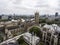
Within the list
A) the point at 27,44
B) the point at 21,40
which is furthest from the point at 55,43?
the point at 21,40

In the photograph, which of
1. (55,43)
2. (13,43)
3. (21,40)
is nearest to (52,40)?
(55,43)

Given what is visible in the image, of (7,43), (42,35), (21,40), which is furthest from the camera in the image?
(42,35)

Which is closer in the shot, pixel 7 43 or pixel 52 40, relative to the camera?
pixel 7 43

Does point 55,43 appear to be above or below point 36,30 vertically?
below

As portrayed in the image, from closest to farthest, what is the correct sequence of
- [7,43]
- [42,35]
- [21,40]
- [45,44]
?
[7,43], [21,40], [45,44], [42,35]

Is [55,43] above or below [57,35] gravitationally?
below

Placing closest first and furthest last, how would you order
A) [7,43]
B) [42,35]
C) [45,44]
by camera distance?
1. [7,43]
2. [45,44]
3. [42,35]

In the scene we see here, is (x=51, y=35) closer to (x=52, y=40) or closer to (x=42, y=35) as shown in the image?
(x=52, y=40)

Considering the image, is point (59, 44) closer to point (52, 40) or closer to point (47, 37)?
point (52, 40)

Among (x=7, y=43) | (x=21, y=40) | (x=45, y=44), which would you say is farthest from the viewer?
(x=45, y=44)
